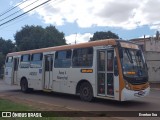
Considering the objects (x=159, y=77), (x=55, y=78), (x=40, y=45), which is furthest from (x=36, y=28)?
(x=55, y=78)

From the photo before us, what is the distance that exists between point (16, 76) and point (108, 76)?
1030 centimetres

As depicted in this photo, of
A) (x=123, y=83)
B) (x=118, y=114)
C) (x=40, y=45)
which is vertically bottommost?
(x=118, y=114)

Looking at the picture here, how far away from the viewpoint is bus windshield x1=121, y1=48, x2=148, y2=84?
45.2 feet

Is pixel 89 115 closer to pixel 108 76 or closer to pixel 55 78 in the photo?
pixel 108 76

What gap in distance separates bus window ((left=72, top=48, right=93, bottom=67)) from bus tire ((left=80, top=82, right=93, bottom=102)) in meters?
1.02

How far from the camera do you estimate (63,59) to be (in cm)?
1731

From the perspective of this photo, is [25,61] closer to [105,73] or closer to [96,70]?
[96,70]

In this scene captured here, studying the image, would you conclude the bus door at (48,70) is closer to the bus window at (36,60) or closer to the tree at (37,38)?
the bus window at (36,60)

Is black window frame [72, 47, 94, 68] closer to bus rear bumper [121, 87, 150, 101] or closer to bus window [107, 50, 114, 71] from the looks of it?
bus window [107, 50, 114, 71]

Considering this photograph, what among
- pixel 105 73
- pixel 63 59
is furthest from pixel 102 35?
pixel 105 73

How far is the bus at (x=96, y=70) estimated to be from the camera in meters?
13.7

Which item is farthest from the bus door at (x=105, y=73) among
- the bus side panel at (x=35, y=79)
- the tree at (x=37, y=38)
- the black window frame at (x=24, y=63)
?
the tree at (x=37, y=38)

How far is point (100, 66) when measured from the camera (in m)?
14.7

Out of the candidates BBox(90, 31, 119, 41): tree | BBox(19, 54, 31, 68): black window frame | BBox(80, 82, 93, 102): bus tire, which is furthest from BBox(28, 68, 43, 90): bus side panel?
BBox(90, 31, 119, 41): tree
